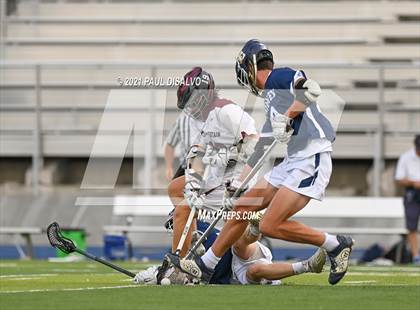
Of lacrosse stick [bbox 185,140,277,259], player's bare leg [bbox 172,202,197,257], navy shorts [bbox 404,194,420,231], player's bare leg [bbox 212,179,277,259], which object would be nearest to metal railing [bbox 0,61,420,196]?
navy shorts [bbox 404,194,420,231]

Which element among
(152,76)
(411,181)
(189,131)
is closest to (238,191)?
(189,131)

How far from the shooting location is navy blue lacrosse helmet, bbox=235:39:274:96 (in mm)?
9977

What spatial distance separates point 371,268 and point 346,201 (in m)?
3.42

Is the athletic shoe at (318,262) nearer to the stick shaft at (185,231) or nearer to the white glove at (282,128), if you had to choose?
the white glove at (282,128)

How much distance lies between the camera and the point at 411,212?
17.4 metres

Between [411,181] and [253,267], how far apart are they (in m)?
8.01

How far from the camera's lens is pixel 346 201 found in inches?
717

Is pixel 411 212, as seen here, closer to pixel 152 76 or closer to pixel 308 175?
pixel 152 76

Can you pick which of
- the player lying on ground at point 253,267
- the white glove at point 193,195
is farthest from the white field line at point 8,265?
the player lying on ground at point 253,267

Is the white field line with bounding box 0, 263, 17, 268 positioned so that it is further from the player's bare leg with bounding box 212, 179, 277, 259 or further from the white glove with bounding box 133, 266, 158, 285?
the player's bare leg with bounding box 212, 179, 277, 259

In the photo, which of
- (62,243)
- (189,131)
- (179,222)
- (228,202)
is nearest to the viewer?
(228,202)

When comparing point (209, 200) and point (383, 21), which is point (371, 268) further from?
point (383, 21)

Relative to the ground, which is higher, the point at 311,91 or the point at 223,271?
the point at 311,91

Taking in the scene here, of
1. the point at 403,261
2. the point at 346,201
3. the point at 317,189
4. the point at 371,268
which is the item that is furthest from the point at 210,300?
the point at 346,201
